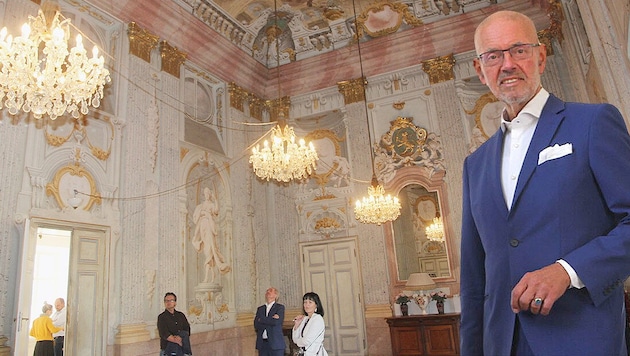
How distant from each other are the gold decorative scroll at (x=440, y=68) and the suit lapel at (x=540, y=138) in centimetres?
946

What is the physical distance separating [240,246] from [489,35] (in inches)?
362

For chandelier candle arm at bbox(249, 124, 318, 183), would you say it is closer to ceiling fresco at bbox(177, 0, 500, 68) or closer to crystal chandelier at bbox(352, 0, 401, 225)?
crystal chandelier at bbox(352, 0, 401, 225)

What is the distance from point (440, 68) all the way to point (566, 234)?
9786 millimetres

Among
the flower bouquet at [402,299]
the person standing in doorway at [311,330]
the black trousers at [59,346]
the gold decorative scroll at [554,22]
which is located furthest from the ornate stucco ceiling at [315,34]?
the person standing in doorway at [311,330]

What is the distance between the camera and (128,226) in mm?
7188

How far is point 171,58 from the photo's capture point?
8797 millimetres

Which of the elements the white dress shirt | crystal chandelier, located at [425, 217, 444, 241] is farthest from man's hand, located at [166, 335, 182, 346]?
the white dress shirt

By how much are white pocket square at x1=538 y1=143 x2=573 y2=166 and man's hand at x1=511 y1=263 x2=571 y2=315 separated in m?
0.29

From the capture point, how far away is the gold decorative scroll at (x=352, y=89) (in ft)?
35.6

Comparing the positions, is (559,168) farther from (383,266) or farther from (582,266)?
(383,266)

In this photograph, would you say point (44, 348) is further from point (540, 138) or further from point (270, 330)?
point (540, 138)

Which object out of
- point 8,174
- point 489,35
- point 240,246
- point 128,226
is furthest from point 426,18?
point 489,35

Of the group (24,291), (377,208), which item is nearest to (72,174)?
(24,291)

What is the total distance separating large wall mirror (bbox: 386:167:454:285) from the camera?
948cm
